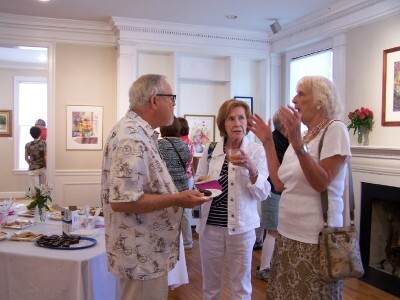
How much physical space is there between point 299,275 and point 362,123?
2.87m

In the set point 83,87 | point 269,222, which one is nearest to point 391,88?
point 269,222

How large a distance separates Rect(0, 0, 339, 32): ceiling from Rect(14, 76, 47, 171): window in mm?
4299

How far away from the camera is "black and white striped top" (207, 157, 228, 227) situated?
2.27 metres

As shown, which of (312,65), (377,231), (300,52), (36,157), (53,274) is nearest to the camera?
(53,274)

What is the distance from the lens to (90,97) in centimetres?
557

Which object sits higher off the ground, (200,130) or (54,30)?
(54,30)

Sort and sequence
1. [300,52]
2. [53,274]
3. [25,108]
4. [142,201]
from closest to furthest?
1. [142,201]
2. [53,274]
3. [300,52]
4. [25,108]

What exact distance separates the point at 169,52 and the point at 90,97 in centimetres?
130

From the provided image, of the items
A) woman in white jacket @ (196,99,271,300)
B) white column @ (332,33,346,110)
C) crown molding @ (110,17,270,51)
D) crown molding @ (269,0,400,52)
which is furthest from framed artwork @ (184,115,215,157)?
woman in white jacket @ (196,99,271,300)

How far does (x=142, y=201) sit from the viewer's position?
4.84ft

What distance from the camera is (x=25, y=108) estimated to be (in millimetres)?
9109

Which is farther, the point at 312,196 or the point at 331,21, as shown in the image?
the point at 331,21

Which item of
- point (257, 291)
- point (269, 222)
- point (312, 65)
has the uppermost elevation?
point (312, 65)

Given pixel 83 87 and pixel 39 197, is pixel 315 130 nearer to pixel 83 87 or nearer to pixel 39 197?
pixel 39 197
